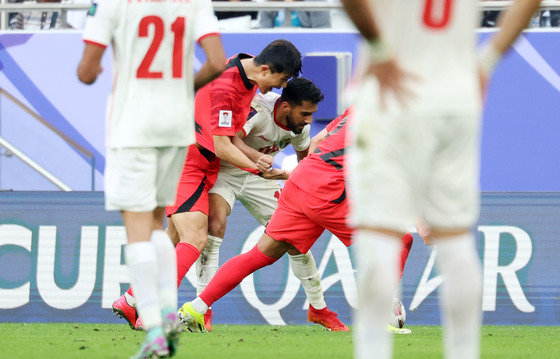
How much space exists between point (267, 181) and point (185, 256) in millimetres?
1002

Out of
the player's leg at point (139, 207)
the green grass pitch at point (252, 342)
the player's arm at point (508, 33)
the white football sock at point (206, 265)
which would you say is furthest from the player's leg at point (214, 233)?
the player's arm at point (508, 33)

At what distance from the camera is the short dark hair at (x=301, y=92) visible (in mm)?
6566

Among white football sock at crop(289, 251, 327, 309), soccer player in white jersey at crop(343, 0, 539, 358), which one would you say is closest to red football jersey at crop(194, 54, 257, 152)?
white football sock at crop(289, 251, 327, 309)

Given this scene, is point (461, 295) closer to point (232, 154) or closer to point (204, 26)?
point (204, 26)

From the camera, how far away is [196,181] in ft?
21.3

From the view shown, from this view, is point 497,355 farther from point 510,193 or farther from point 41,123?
point 41,123

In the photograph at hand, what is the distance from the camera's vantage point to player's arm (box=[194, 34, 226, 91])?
438 centimetres

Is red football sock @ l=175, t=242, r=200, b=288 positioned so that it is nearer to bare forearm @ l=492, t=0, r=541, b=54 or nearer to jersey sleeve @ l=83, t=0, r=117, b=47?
jersey sleeve @ l=83, t=0, r=117, b=47

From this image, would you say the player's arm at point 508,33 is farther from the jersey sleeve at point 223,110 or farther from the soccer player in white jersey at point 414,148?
the jersey sleeve at point 223,110

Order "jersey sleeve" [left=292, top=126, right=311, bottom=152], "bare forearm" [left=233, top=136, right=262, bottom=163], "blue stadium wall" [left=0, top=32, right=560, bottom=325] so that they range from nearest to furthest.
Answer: "bare forearm" [left=233, top=136, right=262, bottom=163]
"jersey sleeve" [left=292, top=126, right=311, bottom=152]
"blue stadium wall" [left=0, top=32, right=560, bottom=325]

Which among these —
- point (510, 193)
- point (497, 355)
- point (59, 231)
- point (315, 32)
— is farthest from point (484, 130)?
point (497, 355)

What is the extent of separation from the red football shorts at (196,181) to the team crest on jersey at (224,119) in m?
0.32

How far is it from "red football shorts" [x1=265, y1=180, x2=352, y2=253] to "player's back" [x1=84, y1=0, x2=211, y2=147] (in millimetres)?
1831

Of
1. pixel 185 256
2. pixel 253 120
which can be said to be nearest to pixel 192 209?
pixel 185 256
